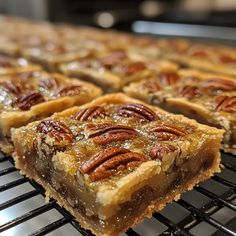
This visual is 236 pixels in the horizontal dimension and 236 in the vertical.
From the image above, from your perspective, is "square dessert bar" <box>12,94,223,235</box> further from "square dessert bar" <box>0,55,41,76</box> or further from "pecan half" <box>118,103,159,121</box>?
"square dessert bar" <box>0,55,41,76</box>

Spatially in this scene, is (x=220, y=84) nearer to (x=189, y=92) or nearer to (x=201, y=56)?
(x=189, y=92)

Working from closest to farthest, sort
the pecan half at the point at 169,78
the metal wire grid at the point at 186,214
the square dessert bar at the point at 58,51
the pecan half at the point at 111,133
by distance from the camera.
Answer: the metal wire grid at the point at 186,214, the pecan half at the point at 111,133, the pecan half at the point at 169,78, the square dessert bar at the point at 58,51

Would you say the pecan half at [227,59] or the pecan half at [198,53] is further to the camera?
the pecan half at [198,53]

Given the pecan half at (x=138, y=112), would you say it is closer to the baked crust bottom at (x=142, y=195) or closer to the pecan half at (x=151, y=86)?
the baked crust bottom at (x=142, y=195)

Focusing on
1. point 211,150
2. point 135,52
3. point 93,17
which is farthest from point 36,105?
point 93,17

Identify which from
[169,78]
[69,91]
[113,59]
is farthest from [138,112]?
[113,59]

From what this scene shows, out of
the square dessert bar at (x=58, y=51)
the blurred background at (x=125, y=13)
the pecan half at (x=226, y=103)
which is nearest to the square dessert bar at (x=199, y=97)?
the pecan half at (x=226, y=103)
